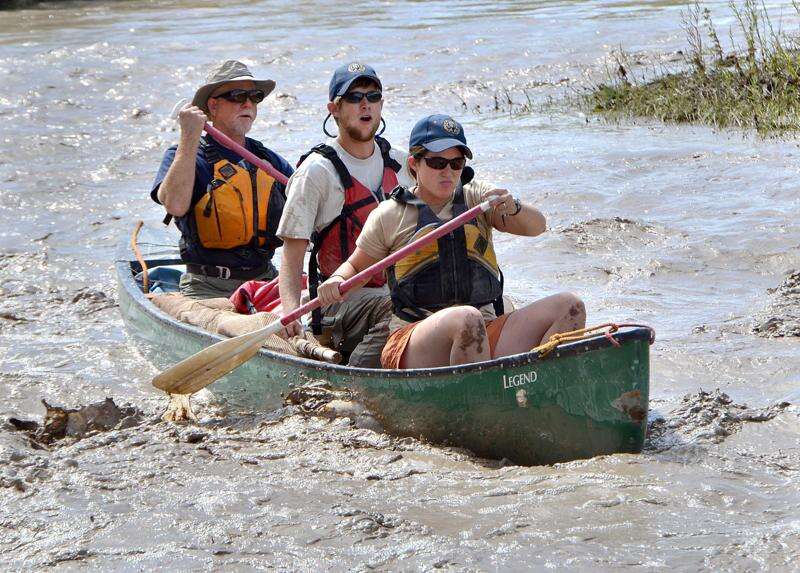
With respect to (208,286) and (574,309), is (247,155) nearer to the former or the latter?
(208,286)

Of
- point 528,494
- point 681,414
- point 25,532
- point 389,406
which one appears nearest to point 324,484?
point 389,406

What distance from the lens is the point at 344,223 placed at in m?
4.98

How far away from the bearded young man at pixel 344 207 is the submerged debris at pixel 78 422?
880 millimetres

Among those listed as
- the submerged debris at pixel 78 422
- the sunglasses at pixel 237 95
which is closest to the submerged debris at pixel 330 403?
the submerged debris at pixel 78 422

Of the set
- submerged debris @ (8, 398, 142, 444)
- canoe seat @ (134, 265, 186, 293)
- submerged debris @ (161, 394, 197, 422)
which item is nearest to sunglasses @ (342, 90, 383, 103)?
submerged debris @ (161, 394, 197, 422)

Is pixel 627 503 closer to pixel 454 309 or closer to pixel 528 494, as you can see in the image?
pixel 528 494

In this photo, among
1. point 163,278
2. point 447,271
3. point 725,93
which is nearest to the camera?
point 447,271

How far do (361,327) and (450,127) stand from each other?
1.10 metres

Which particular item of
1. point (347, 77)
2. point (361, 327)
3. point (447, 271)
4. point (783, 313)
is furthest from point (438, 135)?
point (783, 313)

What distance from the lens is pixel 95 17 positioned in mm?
20375

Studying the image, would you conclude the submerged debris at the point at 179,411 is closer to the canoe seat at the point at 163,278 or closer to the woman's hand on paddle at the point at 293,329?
the woman's hand on paddle at the point at 293,329

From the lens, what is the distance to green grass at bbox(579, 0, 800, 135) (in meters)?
9.71

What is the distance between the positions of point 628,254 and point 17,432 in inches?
152

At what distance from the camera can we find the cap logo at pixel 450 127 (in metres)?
4.23
